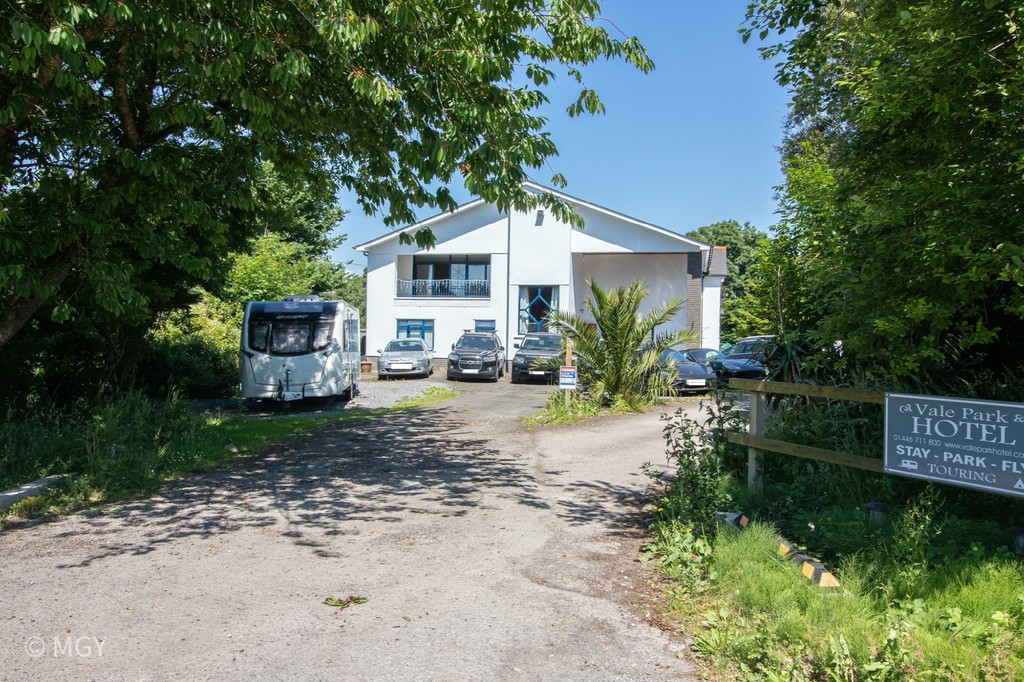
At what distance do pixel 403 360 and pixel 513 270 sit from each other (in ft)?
25.4

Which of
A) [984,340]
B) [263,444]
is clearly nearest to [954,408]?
[984,340]

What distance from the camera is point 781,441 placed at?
21.7 ft

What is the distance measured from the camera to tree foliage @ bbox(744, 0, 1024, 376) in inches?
182

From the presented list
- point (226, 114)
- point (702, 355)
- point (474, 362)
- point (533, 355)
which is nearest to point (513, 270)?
point (474, 362)

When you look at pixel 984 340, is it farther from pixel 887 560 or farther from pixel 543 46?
pixel 543 46

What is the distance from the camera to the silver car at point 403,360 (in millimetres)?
28219

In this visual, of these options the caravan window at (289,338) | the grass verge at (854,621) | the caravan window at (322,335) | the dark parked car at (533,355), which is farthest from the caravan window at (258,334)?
the grass verge at (854,621)

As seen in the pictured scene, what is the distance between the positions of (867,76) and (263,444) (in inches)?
397

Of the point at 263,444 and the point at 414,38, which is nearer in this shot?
the point at 414,38

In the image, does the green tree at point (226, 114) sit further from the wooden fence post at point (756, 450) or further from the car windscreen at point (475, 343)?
the car windscreen at point (475, 343)

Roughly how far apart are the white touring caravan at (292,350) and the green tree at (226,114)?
7806mm

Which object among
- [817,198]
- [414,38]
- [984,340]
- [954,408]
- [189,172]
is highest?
[414,38]

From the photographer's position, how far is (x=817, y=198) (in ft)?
20.7

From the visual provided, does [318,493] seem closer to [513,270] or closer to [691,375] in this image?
[691,375]
